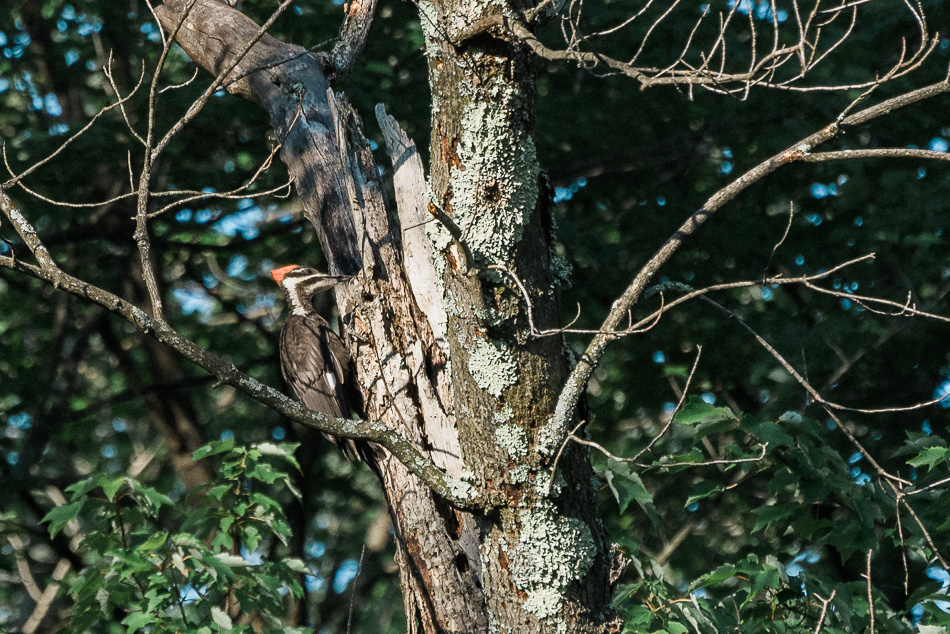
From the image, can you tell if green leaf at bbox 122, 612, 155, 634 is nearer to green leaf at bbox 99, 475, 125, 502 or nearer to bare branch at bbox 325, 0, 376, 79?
green leaf at bbox 99, 475, 125, 502

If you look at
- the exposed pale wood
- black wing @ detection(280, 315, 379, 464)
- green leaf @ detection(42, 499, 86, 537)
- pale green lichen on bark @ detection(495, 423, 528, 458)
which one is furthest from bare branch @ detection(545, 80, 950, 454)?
green leaf @ detection(42, 499, 86, 537)

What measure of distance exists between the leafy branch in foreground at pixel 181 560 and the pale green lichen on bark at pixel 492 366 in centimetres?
176

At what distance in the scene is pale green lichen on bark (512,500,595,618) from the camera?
2.40 m

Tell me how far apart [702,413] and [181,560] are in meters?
2.23

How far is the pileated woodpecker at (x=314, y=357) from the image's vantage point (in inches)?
181

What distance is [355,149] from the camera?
3600mm

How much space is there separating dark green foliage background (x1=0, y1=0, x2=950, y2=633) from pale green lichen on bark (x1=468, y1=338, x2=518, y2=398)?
2328 mm

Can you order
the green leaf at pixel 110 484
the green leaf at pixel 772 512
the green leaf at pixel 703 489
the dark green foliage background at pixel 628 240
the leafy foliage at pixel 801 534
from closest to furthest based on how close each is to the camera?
the leafy foliage at pixel 801 534 → the green leaf at pixel 703 489 → the green leaf at pixel 772 512 → the green leaf at pixel 110 484 → the dark green foliage background at pixel 628 240

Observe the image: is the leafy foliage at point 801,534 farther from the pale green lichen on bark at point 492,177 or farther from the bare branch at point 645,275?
the pale green lichen on bark at point 492,177

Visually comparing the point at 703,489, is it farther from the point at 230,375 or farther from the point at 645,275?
the point at 230,375

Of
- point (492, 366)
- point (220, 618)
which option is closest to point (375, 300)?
point (492, 366)

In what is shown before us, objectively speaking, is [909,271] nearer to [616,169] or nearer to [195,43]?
[616,169]

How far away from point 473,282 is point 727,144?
4.71 metres

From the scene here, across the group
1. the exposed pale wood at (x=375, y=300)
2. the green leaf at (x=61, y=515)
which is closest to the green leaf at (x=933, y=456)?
the exposed pale wood at (x=375, y=300)
